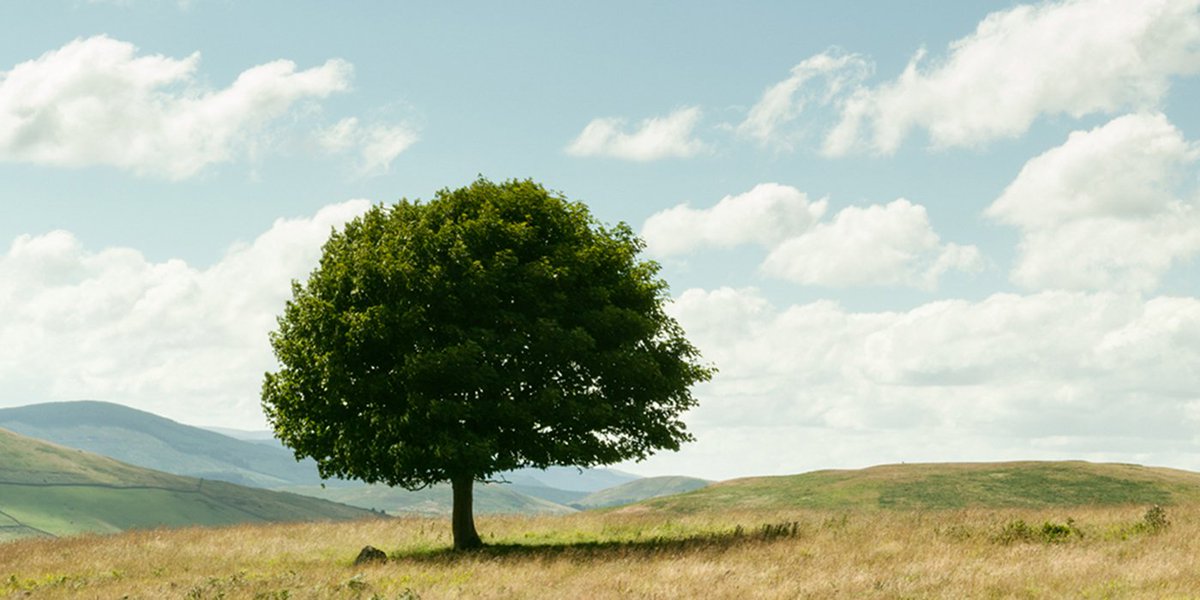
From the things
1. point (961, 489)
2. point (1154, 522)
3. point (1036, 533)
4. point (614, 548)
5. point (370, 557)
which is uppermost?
point (961, 489)

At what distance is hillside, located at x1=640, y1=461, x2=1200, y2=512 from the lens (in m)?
50.3

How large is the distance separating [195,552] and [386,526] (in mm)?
8507

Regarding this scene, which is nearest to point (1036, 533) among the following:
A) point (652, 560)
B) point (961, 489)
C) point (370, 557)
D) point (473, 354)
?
point (652, 560)

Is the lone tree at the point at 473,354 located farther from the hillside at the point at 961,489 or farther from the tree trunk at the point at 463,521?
the hillside at the point at 961,489

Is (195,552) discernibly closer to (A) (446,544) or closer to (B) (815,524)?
(A) (446,544)

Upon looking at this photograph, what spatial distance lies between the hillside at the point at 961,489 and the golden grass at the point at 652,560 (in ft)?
43.0

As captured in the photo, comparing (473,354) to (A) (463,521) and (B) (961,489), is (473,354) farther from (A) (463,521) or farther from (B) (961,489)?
(B) (961,489)

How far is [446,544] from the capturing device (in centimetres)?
3628

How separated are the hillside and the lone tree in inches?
701

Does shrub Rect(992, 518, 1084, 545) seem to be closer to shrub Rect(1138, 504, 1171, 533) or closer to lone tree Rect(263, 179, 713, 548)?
shrub Rect(1138, 504, 1171, 533)

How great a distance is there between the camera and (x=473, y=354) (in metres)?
30.2

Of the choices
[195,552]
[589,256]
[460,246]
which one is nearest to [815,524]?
[589,256]

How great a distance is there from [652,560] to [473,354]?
8.51 metres

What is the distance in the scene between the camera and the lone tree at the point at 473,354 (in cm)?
3070
